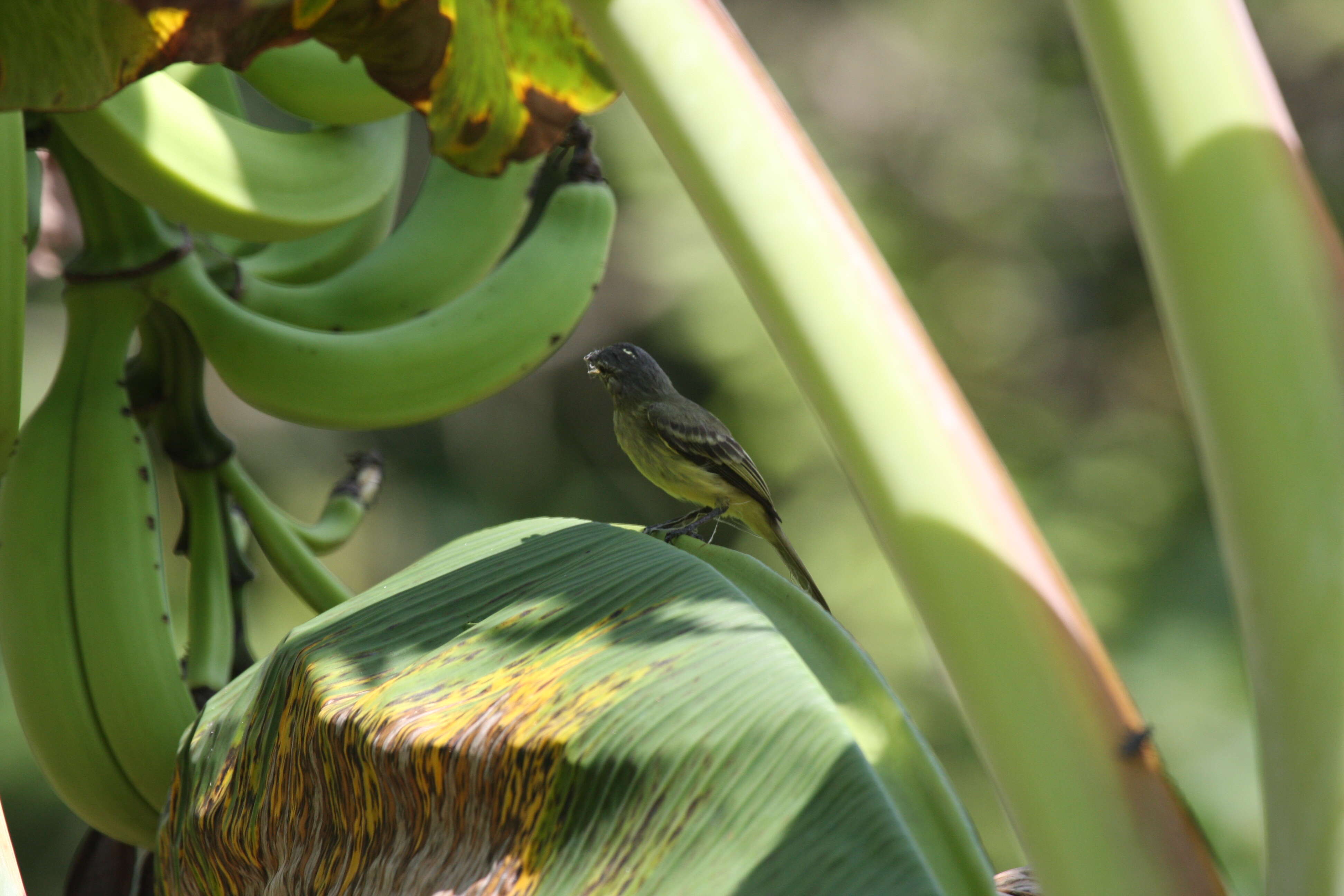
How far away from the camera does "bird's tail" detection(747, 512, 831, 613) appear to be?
→ 1587 mm

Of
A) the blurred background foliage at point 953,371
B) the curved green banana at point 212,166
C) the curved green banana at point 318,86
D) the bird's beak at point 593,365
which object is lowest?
the blurred background foliage at point 953,371

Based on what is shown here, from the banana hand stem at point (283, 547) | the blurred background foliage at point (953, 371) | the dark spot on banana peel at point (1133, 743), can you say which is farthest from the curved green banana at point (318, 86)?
the blurred background foliage at point (953, 371)

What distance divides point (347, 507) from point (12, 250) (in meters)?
0.95

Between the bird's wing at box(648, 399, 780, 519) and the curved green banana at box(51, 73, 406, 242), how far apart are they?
0.53 metres

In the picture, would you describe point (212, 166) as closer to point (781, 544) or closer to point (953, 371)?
point (781, 544)

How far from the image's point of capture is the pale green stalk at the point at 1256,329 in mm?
574

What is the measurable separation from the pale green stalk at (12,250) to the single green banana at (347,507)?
62 cm

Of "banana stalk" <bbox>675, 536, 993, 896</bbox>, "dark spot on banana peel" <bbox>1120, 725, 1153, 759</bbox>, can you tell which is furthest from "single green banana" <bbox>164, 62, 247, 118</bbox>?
"dark spot on banana peel" <bbox>1120, 725, 1153, 759</bbox>

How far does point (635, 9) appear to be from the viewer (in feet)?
2.18

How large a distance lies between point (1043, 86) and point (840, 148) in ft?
3.66

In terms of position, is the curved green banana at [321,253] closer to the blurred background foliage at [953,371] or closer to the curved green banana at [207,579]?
the curved green banana at [207,579]

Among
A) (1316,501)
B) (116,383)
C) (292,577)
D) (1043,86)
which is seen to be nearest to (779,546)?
(292,577)

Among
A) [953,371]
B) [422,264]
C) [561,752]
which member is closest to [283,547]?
Answer: [422,264]

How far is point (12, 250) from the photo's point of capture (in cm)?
114
